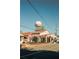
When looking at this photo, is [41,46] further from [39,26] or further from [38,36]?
[39,26]

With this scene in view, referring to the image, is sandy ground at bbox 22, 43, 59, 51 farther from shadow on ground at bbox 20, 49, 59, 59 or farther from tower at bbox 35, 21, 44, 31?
tower at bbox 35, 21, 44, 31

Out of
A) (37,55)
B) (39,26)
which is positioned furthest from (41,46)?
(39,26)

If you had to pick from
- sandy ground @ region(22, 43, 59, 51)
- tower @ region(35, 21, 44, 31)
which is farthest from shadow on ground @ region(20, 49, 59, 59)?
tower @ region(35, 21, 44, 31)

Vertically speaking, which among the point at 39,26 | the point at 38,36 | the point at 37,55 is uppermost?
the point at 39,26

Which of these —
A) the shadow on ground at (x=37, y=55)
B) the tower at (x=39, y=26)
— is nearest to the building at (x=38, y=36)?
the tower at (x=39, y=26)

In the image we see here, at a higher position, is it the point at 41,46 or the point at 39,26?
the point at 39,26

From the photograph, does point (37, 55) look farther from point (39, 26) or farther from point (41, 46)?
point (39, 26)
